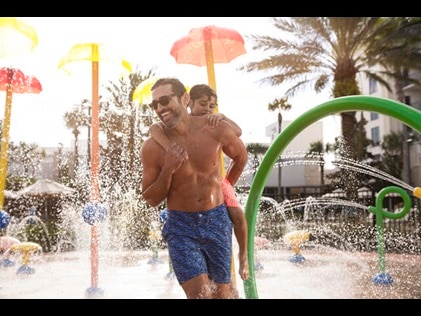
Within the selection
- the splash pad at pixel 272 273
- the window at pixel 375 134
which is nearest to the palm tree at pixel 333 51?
the splash pad at pixel 272 273

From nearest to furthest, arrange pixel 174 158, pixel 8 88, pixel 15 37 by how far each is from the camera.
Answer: pixel 174 158, pixel 15 37, pixel 8 88

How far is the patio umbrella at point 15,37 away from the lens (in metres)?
5.07

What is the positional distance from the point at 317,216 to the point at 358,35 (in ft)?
17.6

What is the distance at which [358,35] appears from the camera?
540 inches

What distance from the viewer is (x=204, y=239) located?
2.85 m

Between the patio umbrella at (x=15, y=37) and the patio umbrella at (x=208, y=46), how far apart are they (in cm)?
165

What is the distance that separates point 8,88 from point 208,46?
8.77ft

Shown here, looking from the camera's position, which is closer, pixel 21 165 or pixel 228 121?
pixel 228 121

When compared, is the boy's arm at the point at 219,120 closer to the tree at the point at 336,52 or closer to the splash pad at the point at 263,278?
the splash pad at the point at 263,278

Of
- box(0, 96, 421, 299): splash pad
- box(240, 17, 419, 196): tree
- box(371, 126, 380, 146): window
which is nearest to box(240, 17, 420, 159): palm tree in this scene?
box(240, 17, 419, 196): tree

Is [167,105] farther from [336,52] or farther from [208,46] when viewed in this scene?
[336,52]

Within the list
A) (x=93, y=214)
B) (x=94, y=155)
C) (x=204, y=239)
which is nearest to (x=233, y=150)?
(x=204, y=239)

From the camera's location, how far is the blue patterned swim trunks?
2814 mm

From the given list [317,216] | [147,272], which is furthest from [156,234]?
[317,216]
